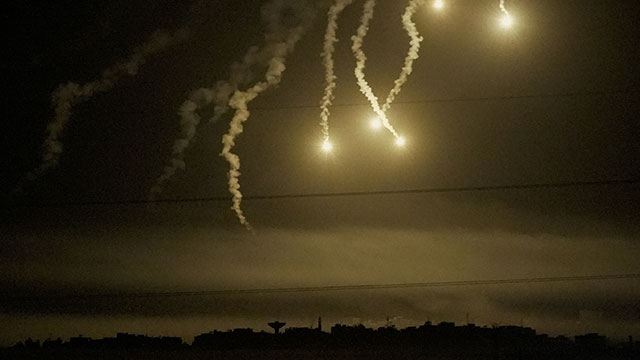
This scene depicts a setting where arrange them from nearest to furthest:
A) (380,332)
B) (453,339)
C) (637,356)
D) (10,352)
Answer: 1. (637,356)
2. (10,352)
3. (453,339)
4. (380,332)

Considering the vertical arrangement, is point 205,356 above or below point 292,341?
below

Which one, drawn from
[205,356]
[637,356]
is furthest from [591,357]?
Result: [205,356]

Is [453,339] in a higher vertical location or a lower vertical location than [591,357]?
higher

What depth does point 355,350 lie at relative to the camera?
94.3ft

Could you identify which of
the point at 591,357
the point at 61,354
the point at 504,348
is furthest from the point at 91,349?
the point at 591,357

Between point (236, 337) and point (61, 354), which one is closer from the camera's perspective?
point (61, 354)

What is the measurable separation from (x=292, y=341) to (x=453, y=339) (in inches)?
252

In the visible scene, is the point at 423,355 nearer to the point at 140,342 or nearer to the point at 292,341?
the point at 292,341

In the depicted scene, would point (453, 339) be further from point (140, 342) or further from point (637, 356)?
point (140, 342)

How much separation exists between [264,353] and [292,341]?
8.49 m

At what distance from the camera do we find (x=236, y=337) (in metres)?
37.6

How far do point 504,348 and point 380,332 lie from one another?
1074 centimetres

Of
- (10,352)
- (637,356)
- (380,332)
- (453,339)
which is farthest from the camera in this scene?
(380,332)

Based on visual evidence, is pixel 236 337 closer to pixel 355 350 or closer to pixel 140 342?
pixel 140 342
